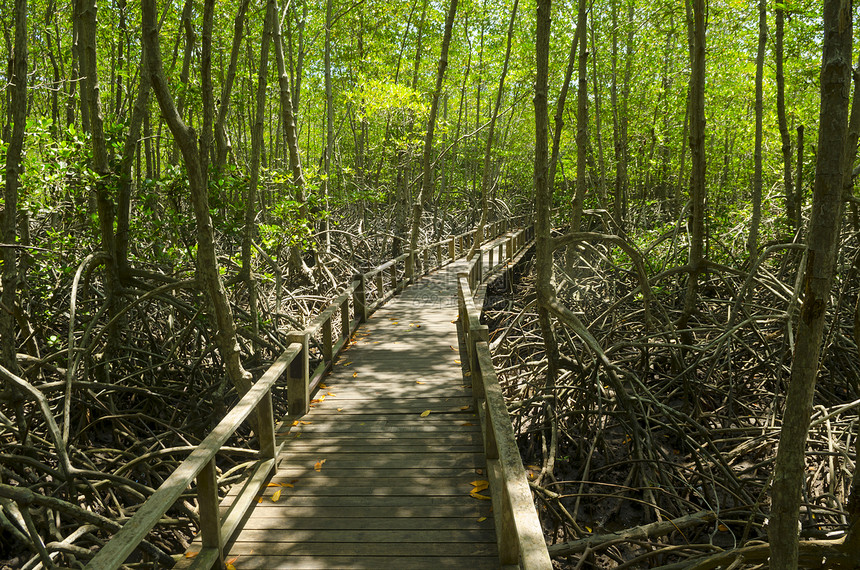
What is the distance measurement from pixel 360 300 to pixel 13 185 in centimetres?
463

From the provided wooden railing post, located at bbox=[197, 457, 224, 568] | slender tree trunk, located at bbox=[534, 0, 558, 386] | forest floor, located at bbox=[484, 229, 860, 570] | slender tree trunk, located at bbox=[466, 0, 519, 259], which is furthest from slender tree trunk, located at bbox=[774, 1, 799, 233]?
wooden railing post, located at bbox=[197, 457, 224, 568]

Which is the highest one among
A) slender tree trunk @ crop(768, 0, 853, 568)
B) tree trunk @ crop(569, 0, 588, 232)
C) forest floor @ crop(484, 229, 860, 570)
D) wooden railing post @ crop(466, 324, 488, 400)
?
tree trunk @ crop(569, 0, 588, 232)

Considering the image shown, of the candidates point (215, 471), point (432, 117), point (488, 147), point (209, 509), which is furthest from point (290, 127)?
point (209, 509)

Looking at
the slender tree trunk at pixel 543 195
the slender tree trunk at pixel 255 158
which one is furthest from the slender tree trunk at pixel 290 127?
the slender tree trunk at pixel 543 195

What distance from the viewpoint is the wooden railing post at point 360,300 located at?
7991mm

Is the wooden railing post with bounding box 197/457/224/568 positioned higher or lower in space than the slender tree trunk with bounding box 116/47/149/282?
lower

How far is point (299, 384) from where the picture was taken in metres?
4.86

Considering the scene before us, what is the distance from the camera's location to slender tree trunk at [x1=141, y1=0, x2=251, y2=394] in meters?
3.64

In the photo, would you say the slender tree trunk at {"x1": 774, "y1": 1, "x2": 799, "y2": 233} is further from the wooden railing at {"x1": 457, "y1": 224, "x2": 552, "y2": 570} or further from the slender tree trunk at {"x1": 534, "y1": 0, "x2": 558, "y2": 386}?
the wooden railing at {"x1": 457, "y1": 224, "x2": 552, "y2": 570}

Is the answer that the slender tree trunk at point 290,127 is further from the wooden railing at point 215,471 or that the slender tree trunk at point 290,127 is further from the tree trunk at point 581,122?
the tree trunk at point 581,122

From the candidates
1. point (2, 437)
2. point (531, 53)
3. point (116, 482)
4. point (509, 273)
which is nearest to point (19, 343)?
point (2, 437)

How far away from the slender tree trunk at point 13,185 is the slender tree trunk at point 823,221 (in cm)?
458

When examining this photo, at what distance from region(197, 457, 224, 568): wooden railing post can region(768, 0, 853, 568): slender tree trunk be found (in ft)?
7.87

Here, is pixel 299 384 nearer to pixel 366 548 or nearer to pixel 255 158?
pixel 366 548
